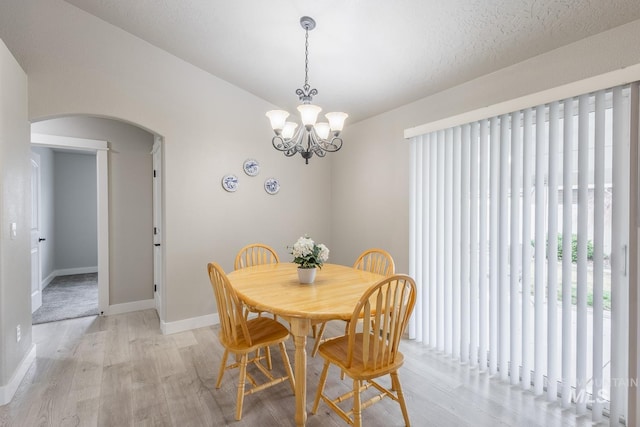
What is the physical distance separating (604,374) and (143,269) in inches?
182

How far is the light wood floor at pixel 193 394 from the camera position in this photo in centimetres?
196

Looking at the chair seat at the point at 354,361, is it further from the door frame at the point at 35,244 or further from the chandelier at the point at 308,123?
the door frame at the point at 35,244

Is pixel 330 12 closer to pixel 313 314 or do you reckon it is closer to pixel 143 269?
pixel 313 314

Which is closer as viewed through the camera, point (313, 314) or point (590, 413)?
point (313, 314)

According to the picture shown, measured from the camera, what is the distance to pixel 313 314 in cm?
169

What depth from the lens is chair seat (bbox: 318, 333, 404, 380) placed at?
66.4 inches

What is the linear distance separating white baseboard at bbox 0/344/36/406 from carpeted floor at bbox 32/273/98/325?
119 cm

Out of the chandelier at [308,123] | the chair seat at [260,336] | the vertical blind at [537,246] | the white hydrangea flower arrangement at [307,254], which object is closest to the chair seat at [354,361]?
the chair seat at [260,336]

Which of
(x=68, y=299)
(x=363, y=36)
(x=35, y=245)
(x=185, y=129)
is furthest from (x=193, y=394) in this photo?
(x=68, y=299)

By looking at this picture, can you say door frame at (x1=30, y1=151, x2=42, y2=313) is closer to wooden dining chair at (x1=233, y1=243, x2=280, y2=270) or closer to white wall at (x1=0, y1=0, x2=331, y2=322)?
white wall at (x1=0, y1=0, x2=331, y2=322)

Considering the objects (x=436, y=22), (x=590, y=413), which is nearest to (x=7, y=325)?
(x=436, y=22)

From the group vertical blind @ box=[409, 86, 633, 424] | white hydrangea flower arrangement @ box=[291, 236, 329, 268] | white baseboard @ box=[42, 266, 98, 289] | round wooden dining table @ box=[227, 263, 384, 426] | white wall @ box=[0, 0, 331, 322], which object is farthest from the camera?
white baseboard @ box=[42, 266, 98, 289]

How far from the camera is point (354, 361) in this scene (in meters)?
1.78

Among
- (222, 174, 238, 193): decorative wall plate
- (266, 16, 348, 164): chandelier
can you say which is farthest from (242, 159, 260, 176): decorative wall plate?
(266, 16, 348, 164): chandelier
